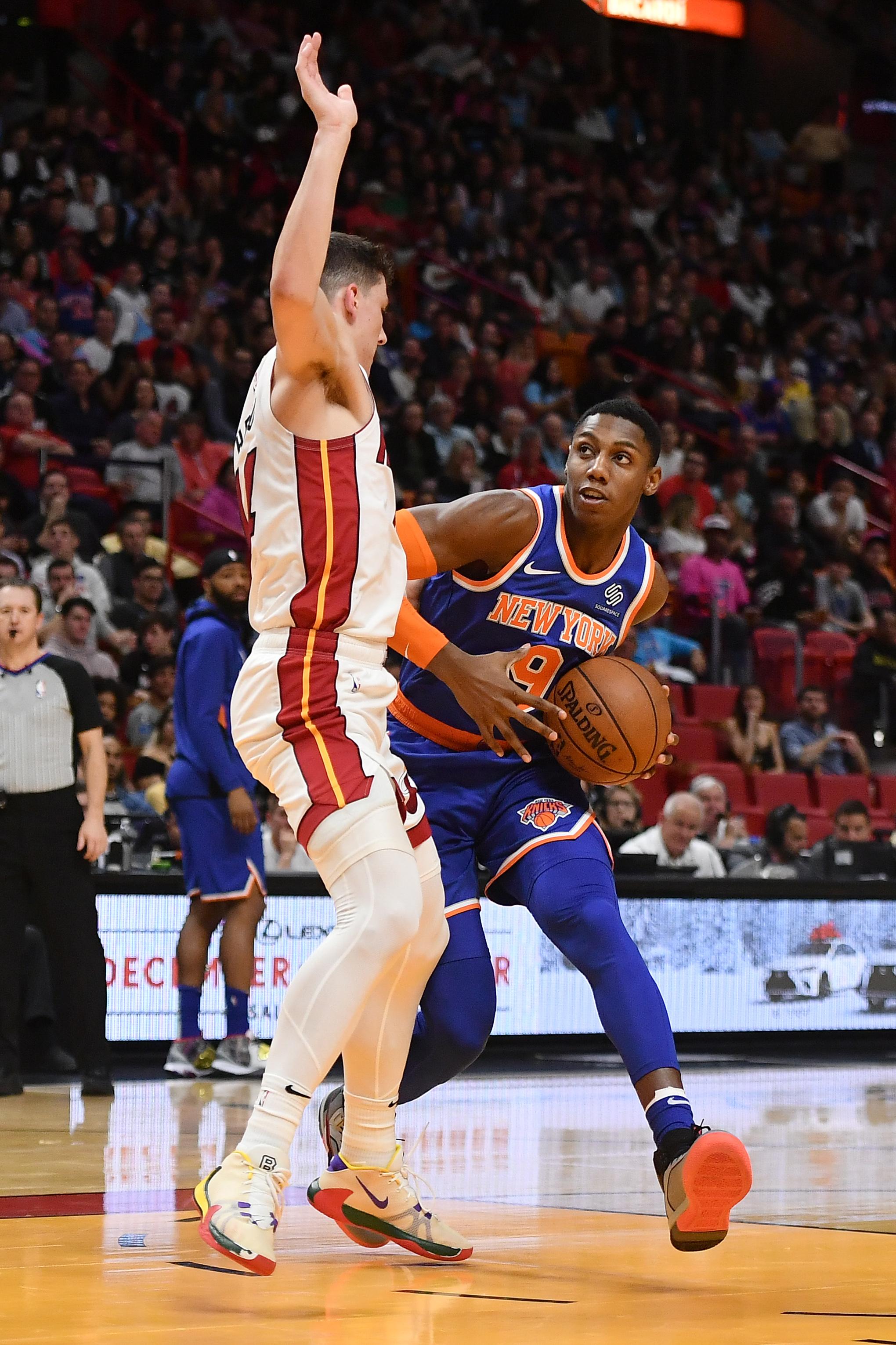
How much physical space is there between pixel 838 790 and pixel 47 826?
7.33 metres

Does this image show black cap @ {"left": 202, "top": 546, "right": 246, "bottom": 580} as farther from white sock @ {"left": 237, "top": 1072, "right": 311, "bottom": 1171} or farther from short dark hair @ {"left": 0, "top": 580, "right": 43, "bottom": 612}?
white sock @ {"left": 237, "top": 1072, "right": 311, "bottom": 1171}

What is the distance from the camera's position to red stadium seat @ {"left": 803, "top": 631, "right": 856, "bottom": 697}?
15.0 m

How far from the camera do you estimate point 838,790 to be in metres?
13.8

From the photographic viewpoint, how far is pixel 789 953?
10.5m

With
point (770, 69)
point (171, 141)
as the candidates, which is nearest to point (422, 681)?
point (171, 141)

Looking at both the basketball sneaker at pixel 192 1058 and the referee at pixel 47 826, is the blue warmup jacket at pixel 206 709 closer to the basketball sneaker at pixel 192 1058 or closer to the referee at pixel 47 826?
the referee at pixel 47 826

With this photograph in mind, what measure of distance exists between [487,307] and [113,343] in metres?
4.60

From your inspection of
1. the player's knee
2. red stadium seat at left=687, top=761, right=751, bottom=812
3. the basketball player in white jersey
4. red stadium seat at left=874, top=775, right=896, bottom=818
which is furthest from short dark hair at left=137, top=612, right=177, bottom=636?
the player's knee

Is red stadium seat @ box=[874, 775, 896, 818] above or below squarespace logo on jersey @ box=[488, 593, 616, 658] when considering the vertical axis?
above

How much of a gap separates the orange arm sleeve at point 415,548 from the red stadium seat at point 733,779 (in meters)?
8.84

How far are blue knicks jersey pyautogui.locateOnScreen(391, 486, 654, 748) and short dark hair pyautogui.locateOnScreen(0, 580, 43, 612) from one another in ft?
11.5

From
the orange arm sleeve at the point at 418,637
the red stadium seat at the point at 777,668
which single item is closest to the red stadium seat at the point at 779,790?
the red stadium seat at the point at 777,668

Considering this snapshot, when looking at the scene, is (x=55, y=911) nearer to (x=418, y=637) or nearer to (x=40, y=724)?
(x=40, y=724)

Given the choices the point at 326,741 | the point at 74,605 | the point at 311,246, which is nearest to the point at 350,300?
the point at 311,246
